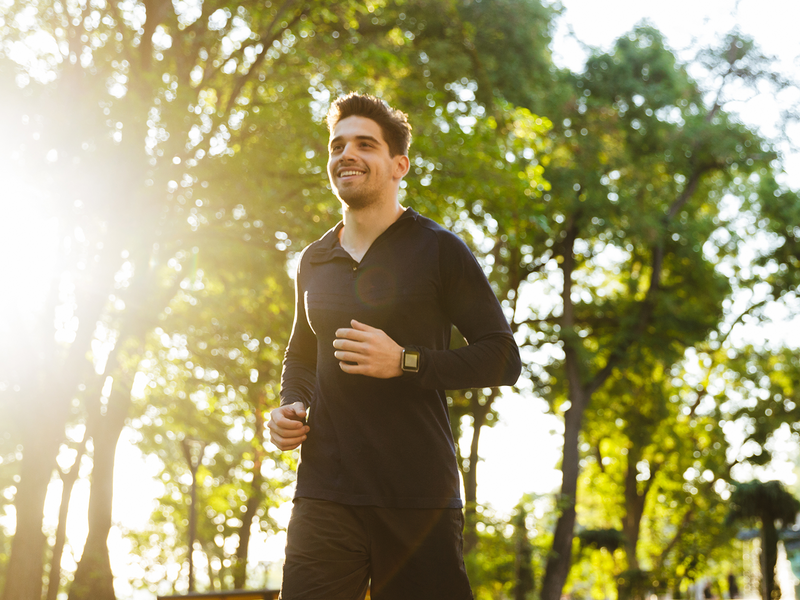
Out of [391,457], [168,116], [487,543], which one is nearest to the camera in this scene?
[391,457]

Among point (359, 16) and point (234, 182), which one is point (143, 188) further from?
point (359, 16)

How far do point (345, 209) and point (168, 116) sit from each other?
866 cm

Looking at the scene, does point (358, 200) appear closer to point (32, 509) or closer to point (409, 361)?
point (409, 361)

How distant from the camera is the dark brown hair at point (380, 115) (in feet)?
8.27

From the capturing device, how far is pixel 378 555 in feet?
7.09

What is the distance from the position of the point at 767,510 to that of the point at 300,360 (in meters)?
18.5

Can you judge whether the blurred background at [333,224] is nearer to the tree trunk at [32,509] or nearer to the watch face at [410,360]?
the tree trunk at [32,509]

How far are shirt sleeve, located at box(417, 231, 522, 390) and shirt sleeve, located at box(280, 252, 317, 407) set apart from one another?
58 centimetres

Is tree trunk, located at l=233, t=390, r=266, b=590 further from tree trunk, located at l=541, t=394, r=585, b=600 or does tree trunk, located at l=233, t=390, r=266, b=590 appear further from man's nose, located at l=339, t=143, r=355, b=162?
tree trunk, located at l=541, t=394, r=585, b=600

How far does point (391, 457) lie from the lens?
2168mm

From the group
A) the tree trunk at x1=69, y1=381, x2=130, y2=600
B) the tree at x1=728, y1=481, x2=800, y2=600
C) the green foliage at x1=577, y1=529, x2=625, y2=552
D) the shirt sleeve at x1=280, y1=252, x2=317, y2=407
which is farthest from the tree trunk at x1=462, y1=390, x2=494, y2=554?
the shirt sleeve at x1=280, y1=252, x2=317, y2=407

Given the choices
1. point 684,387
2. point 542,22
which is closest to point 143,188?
point 542,22

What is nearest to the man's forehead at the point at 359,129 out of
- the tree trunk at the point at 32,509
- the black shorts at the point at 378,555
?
the black shorts at the point at 378,555

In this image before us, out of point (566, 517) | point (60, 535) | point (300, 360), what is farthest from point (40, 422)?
point (566, 517)
